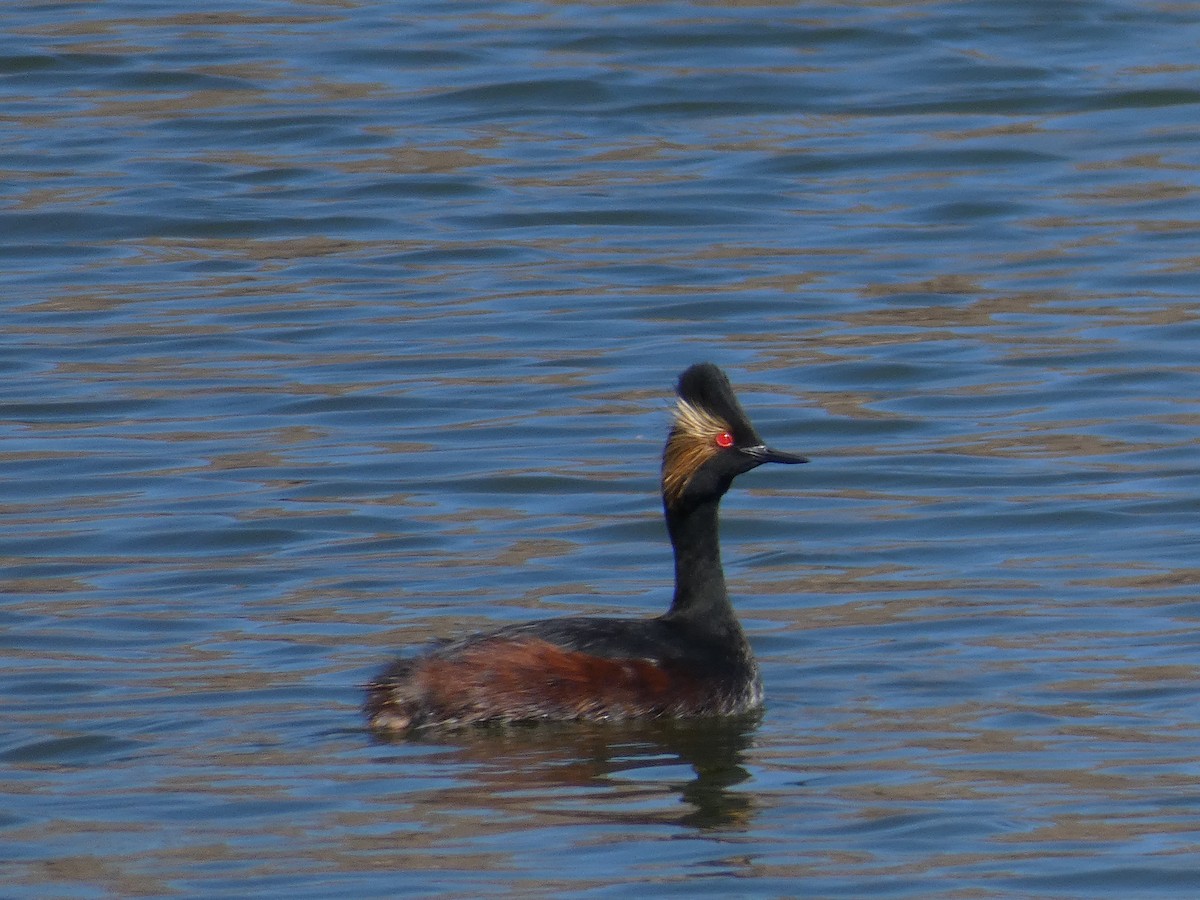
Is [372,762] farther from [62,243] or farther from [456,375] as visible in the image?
[62,243]

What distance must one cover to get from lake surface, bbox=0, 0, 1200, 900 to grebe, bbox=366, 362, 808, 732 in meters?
0.11

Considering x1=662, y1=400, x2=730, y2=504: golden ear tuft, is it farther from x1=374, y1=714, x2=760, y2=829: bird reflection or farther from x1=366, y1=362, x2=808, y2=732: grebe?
x1=374, y1=714, x2=760, y2=829: bird reflection

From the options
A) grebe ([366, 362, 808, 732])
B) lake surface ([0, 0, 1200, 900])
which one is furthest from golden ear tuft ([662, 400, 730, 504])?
lake surface ([0, 0, 1200, 900])

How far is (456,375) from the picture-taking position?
14148mm

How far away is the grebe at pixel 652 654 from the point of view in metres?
8.47

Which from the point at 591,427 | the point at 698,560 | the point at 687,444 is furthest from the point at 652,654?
the point at 591,427

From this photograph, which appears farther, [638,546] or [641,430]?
[641,430]

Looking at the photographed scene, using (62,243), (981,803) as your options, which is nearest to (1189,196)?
(62,243)

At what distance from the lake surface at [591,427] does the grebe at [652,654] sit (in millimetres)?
110

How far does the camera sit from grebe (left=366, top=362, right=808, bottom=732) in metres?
8.47

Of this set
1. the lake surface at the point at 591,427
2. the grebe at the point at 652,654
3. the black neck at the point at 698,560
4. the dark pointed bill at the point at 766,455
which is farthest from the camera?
the black neck at the point at 698,560

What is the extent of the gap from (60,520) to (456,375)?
311 cm

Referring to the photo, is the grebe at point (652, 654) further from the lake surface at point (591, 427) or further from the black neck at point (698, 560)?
the lake surface at point (591, 427)

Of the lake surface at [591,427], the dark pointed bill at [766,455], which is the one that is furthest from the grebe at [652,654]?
the lake surface at [591,427]
